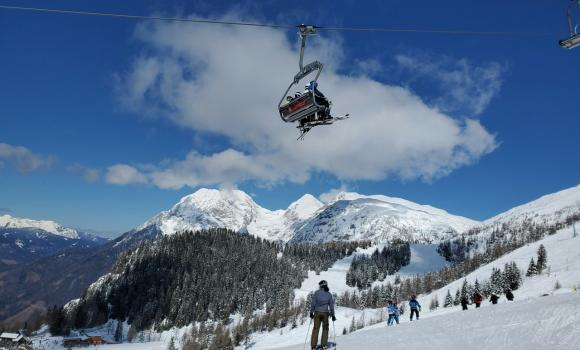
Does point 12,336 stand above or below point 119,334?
above

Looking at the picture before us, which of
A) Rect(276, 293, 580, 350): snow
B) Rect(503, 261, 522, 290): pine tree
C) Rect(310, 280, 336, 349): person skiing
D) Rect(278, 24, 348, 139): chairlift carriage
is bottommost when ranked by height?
Rect(276, 293, 580, 350): snow

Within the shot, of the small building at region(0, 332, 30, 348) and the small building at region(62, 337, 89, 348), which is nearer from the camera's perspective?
the small building at region(0, 332, 30, 348)

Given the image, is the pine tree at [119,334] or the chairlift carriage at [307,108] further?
the pine tree at [119,334]

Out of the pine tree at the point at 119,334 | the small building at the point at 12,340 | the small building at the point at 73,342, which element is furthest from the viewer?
the pine tree at the point at 119,334

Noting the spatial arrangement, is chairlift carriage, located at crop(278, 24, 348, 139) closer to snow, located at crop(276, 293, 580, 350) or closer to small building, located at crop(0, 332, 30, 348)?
snow, located at crop(276, 293, 580, 350)

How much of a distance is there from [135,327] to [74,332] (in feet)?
79.7

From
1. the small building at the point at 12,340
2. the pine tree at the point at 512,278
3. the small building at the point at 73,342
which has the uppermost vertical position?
the pine tree at the point at 512,278

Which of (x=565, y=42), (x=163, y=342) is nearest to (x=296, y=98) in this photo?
(x=565, y=42)

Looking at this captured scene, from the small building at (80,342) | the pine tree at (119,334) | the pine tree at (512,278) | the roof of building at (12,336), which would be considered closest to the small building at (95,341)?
the small building at (80,342)

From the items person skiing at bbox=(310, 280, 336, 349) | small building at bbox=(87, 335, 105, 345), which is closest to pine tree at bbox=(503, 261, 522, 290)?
person skiing at bbox=(310, 280, 336, 349)

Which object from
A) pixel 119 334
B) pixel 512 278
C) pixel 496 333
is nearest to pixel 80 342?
pixel 119 334

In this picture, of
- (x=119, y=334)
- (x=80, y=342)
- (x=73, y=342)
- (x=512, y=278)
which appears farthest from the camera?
(x=119, y=334)

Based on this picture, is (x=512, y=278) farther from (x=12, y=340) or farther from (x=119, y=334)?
(x=119, y=334)

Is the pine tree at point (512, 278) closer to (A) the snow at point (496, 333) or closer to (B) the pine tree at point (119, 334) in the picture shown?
(A) the snow at point (496, 333)
